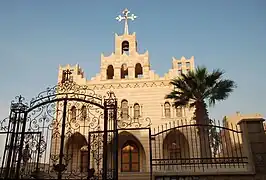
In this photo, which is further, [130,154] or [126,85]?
[126,85]

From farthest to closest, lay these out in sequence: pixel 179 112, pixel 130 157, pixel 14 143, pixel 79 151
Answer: pixel 179 112
pixel 79 151
pixel 130 157
pixel 14 143

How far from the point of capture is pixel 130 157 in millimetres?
18625

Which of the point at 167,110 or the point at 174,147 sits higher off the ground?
the point at 167,110

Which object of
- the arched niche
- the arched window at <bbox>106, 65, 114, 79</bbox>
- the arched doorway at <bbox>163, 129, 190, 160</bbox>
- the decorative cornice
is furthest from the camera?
the arched window at <bbox>106, 65, 114, 79</bbox>

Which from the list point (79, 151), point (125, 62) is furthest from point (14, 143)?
point (125, 62)

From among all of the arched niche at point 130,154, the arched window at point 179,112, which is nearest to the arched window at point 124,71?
the arched niche at point 130,154

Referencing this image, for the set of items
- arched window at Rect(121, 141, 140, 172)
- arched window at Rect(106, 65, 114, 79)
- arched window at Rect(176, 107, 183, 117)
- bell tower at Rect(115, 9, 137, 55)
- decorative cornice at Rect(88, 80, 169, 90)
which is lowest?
arched window at Rect(121, 141, 140, 172)

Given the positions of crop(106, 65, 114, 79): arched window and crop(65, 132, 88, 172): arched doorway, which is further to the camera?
crop(106, 65, 114, 79): arched window

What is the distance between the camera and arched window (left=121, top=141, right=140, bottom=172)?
18.1 m

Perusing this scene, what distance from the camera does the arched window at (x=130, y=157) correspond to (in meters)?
18.1

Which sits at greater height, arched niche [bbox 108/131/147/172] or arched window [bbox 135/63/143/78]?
arched window [bbox 135/63/143/78]

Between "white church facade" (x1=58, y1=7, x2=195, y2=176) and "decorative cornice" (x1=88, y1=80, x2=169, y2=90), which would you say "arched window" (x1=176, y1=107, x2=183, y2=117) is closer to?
"white church facade" (x1=58, y1=7, x2=195, y2=176)

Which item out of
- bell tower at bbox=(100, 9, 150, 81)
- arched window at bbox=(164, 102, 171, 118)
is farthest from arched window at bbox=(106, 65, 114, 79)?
arched window at bbox=(164, 102, 171, 118)

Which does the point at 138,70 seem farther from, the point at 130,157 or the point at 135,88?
the point at 130,157
